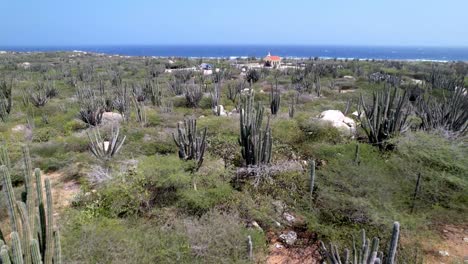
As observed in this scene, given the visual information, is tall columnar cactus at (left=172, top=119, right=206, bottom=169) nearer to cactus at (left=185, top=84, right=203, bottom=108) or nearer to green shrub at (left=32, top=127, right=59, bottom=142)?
green shrub at (left=32, top=127, right=59, bottom=142)

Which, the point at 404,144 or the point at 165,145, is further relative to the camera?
the point at 165,145

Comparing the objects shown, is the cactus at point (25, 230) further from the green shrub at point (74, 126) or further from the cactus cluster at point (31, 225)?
the green shrub at point (74, 126)

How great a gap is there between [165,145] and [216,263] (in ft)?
17.0

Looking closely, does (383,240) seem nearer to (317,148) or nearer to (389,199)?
(389,199)

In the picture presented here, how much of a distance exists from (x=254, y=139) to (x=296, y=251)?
2.51 metres

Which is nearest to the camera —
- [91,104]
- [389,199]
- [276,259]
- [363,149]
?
[276,259]

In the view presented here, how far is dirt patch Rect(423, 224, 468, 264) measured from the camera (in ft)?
15.7

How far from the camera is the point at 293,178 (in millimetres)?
6754

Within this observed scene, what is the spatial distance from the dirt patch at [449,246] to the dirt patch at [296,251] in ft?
5.05

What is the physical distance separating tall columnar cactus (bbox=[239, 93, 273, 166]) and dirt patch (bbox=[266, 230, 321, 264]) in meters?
1.87

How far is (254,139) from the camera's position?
6918 millimetres

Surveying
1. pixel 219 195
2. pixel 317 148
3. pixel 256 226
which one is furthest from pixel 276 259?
pixel 317 148

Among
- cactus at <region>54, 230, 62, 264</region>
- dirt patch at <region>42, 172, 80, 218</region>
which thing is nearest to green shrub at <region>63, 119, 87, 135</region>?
dirt patch at <region>42, 172, 80, 218</region>

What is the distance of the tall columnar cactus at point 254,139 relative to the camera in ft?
22.5
